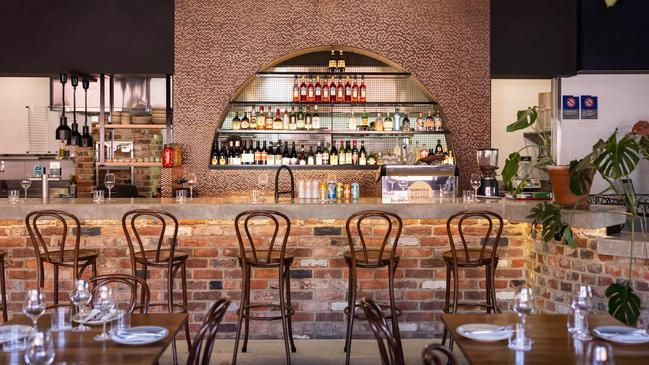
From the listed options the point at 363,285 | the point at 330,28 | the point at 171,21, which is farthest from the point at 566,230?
the point at 171,21

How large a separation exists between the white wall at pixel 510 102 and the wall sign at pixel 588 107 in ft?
7.24

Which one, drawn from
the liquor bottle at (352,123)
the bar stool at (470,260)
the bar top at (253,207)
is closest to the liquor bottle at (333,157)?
the liquor bottle at (352,123)

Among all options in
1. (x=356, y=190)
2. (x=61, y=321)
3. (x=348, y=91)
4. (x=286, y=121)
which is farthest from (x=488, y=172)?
(x=61, y=321)

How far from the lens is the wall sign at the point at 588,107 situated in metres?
7.75

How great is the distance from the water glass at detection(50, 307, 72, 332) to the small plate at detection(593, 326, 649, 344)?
2.20m

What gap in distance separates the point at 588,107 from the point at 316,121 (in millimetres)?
3039

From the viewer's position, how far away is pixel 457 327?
298cm

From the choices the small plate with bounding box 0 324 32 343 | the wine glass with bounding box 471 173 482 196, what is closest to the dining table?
the small plate with bounding box 0 324 32 343

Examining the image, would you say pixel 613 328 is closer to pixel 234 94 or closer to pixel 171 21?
pixel 234 94

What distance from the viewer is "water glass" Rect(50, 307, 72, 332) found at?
292cm

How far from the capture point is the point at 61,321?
9.62 ft

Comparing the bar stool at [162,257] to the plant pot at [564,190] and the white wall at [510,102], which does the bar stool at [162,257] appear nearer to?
the plant pot at [564,190]

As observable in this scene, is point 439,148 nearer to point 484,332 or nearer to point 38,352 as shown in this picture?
point 484,332

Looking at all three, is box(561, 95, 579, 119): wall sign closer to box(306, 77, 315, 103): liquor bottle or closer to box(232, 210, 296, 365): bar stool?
box(306, 77, 315, 103): liquor bottle
